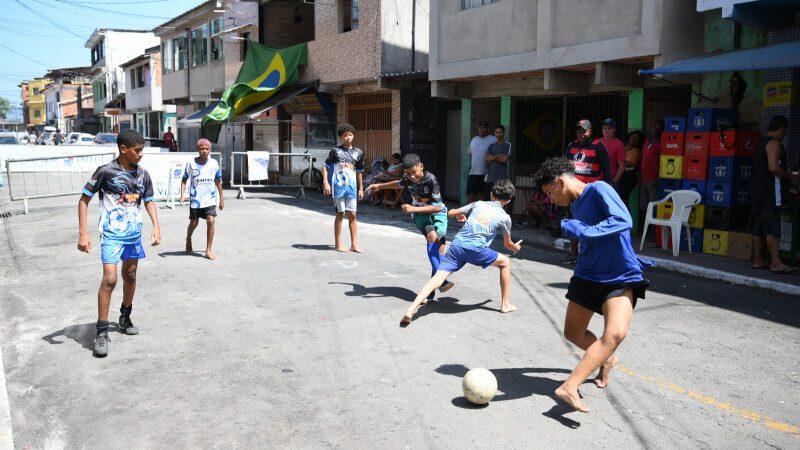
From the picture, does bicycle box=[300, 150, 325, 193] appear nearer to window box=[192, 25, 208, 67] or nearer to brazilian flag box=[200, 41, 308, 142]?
brazilian flag box=[200, 41, 308, 142]

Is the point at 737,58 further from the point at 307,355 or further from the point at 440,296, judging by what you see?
the point at 307,355

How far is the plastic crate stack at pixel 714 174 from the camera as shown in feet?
32.9

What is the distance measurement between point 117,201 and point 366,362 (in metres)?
2.52

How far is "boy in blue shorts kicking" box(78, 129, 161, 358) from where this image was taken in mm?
5832

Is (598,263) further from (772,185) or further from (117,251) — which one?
(772,185)

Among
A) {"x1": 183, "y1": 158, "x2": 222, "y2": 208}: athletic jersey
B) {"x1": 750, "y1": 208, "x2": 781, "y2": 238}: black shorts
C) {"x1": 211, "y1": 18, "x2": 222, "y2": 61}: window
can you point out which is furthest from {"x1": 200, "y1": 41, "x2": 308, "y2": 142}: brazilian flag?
{"x1": 750, "y1": 208, "x2": 781, "y2": 238}: black shorts

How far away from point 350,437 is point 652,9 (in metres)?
9.16

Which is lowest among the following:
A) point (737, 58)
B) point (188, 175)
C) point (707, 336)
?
point (707, 336)

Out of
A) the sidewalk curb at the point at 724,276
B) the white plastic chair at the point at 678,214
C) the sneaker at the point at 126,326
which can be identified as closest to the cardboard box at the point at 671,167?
the white plastic chair at the point at 678,214

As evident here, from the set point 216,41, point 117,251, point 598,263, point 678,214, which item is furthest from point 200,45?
point 598,263

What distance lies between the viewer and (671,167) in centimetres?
1080

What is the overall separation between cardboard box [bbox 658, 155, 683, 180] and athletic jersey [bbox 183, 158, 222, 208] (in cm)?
673

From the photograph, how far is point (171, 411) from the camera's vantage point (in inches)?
178

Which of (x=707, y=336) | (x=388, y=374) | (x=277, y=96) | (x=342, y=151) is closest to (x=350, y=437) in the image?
(x=388, y=374)
